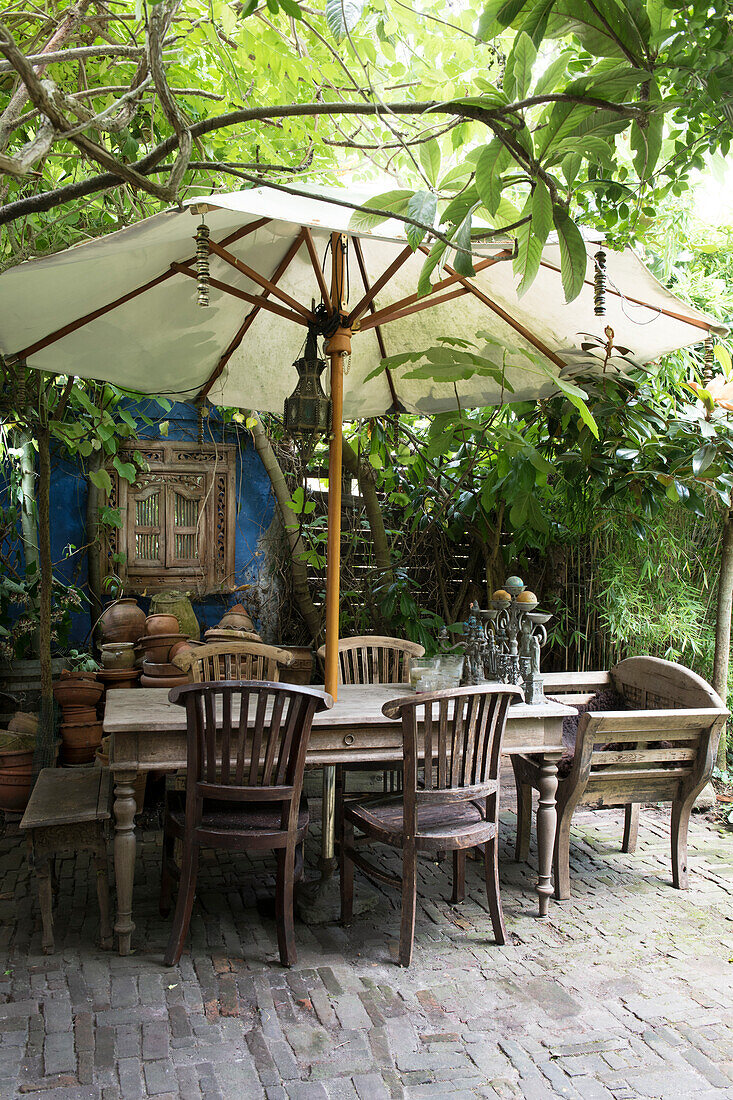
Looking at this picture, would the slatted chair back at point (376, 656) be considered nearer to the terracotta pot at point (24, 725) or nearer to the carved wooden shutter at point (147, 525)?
the terracotta pot at point (24, 725)

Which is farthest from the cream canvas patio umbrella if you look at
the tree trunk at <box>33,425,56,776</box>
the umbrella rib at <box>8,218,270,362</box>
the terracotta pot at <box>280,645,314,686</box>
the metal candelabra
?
the terracotta pot at <box>280,645,314,686</box>

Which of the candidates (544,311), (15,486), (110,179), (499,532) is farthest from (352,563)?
(110,179)

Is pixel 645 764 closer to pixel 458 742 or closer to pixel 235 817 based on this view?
pixel 458 742

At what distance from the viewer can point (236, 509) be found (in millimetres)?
6305

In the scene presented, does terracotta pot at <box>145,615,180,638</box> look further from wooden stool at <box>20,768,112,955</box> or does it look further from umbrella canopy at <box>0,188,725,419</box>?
wooden stool at <box>20,768,112,955</box>

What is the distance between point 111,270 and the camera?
3.17 m

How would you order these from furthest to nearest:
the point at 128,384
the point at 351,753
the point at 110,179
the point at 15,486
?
1. the point at 15,486
2. the point at 128,384
3. the point at 351,753
4. the point at 110,179

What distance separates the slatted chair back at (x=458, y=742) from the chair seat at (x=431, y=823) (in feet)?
0.36

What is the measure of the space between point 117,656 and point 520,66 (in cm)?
457

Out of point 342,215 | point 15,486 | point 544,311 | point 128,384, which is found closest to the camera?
point 342,215

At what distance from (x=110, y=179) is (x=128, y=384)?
242 cm

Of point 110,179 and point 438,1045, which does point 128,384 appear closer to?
point 110,179

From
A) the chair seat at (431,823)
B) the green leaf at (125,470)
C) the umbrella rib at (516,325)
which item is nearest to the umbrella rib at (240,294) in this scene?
the umbrella rib at (516,325)

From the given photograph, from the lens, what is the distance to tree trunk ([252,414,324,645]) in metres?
6.12
